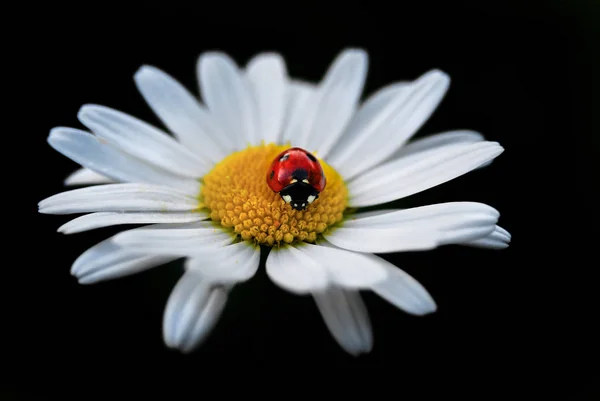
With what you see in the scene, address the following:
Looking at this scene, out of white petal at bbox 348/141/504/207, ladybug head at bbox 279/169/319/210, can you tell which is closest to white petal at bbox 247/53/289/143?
white petal at bbox 348/141/504/207

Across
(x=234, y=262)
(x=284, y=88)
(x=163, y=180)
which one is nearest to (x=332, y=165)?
(x=284, y=88)

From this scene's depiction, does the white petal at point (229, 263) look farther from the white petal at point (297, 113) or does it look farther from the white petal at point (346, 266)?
the white petal at point (297, 113)

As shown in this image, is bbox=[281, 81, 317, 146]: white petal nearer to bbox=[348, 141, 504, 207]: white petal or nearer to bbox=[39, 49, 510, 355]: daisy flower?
bbox=[39, 49, 510, 355]: daisy flower

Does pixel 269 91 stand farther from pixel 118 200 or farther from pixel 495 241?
pixel 495 241

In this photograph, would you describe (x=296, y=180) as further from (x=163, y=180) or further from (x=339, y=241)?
(x=163, y=180)

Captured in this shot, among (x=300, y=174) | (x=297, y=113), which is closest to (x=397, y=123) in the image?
(x=297, y=113)

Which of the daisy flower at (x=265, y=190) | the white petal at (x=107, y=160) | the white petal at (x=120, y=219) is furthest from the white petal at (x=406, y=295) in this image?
the white petal at (x=107, y=160)
